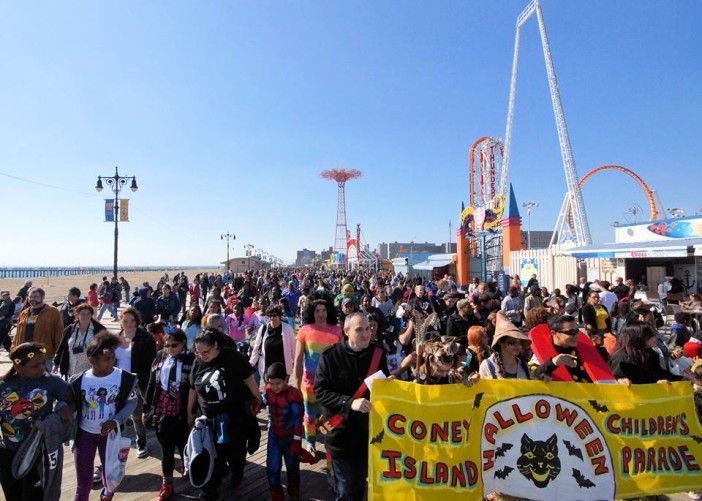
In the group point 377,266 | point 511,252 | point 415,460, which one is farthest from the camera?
point 377,266

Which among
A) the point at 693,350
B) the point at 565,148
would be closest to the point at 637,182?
the point at 565,148

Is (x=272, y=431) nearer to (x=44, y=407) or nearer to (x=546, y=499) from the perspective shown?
(x=44, y=407)

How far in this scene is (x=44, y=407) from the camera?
321 centimetres

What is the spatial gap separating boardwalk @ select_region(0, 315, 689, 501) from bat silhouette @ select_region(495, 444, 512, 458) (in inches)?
69.5

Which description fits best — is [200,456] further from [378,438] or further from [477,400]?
[477,400]

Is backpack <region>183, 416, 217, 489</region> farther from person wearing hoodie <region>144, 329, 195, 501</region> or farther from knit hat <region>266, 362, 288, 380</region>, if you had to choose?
knit hat <region>266, 362, 288, 380</region>

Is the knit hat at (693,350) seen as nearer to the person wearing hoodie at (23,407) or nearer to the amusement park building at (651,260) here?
the person wearing hoodie at (23,407)

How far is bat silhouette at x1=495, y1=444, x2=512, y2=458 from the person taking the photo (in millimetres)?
3170

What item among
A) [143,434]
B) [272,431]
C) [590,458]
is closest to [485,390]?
[590,458]

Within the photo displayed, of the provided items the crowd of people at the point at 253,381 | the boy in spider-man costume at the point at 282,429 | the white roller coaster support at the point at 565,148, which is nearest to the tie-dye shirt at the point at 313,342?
the crowd of people at the point at 253,381

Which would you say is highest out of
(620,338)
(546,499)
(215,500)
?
(620,338)

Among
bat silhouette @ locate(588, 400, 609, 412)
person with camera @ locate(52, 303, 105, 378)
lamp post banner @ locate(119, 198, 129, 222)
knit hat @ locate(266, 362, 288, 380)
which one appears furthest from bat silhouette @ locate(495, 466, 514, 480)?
lamp post banner @ locate(119, 198, 129, 222)

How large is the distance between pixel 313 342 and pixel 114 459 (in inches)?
86.7

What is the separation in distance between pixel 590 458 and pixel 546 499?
0.48 m
